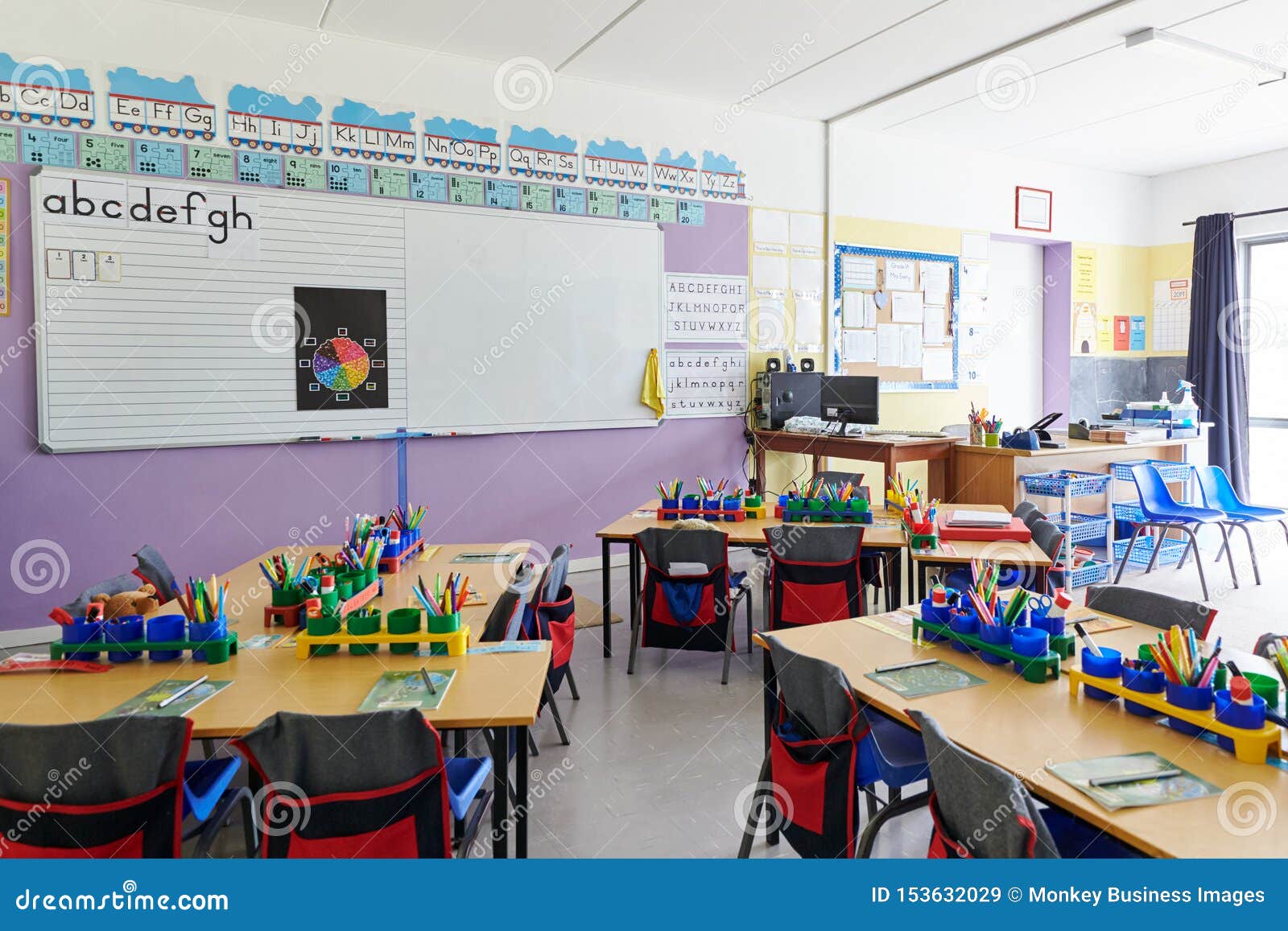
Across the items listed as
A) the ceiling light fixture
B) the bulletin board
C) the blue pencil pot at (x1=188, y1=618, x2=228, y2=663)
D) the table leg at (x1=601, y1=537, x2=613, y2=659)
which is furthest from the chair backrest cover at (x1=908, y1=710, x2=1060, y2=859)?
the bulletin board

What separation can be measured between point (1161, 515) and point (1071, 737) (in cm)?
477

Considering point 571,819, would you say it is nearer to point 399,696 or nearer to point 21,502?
point 399,696

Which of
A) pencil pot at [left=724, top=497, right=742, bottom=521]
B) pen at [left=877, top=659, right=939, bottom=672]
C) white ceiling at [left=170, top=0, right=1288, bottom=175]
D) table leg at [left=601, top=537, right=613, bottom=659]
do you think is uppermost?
white ceiling at [left=170, top=0, right=1288, bottom=175]

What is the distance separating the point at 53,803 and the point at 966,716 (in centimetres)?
189

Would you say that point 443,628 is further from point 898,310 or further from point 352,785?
point 898,310

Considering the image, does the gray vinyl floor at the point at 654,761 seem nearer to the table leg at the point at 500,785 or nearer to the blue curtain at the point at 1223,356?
the table leg at the point at 500,785

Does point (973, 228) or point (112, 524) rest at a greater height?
point (973, 228)

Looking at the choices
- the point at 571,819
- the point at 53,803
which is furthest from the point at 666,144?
the point at 53,803

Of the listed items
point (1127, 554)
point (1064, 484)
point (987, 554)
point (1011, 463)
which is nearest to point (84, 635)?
point (987, 554)

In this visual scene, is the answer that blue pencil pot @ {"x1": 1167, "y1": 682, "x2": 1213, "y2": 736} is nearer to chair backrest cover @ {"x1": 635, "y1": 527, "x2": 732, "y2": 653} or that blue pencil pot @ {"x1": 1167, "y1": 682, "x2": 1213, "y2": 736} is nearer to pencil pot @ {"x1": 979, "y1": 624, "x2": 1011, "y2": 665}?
pencil pot @ {"x1": 979, "y1": 624, "x2": 1011, "y2": 665}

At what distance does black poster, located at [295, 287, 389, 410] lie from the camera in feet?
16.8

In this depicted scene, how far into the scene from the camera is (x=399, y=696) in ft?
6.78

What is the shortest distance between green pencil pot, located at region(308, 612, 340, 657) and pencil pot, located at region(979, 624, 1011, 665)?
5.82ft

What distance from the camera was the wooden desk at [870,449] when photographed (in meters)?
5.73
